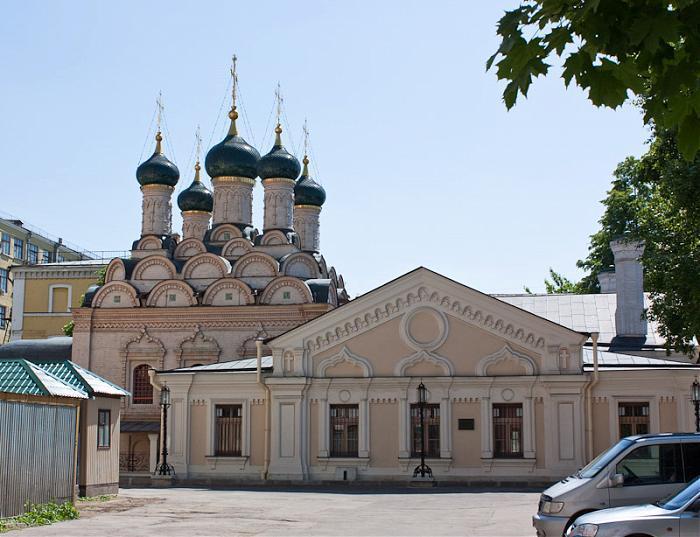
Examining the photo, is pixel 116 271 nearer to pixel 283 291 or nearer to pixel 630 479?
pixel 283 291

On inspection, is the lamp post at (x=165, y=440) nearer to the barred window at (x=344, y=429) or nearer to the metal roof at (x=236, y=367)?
the metal roof at (x=236, y=367)

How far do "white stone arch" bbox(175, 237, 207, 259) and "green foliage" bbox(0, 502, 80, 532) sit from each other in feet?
85.7

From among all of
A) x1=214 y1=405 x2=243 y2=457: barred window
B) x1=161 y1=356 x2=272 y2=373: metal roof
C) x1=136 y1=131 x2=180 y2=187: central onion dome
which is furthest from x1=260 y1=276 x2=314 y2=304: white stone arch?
x1=214 y1=405 x2=243 y2=457: barred window

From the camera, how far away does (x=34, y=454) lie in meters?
15.9

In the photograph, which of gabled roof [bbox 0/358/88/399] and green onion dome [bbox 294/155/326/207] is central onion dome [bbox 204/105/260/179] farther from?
gabled roof [bbox 0/358/88/399]

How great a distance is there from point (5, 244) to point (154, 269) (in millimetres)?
24891

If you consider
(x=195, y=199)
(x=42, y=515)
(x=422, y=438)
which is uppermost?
(x=195, y=199)

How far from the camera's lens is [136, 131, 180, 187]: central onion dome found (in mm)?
43031

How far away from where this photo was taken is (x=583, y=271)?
4769 centimetres

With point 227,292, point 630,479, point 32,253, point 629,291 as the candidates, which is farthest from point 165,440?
point 32,253

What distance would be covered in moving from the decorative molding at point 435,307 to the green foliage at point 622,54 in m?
21.4

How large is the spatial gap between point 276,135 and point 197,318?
988 centimetres

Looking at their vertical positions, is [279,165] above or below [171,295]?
above

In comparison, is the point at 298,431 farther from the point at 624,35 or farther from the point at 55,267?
the point at 55,267
